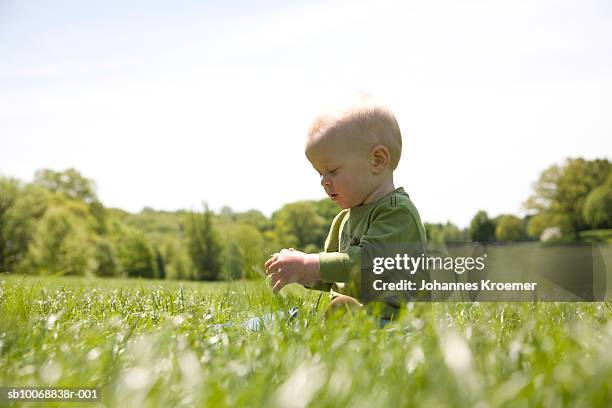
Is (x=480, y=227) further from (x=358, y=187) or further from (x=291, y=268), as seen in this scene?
(x=291, y=268)

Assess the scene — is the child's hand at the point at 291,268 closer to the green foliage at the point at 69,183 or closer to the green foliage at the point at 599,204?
the green foliage at the point at 599,204

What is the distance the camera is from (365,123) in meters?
4.04

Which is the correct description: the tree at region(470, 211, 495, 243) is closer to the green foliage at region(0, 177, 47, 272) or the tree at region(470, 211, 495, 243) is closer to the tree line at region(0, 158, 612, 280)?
the tree line at region(0, 158, 612, 280)

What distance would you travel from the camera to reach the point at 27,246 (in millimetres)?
57844

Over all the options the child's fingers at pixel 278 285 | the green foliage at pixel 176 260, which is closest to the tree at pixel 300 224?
the green foliage at pixel 176 260

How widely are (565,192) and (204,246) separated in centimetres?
4565

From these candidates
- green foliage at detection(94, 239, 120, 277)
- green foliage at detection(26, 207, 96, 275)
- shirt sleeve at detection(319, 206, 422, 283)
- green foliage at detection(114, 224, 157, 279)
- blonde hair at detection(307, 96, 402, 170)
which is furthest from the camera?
green foliage at detection(114, 224, 157, 279)

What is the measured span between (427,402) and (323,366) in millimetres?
519

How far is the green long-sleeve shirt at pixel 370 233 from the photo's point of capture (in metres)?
3.80

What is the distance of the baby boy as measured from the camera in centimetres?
381

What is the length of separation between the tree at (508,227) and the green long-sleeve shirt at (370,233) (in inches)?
3501

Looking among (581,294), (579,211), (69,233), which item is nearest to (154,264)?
(69,233)

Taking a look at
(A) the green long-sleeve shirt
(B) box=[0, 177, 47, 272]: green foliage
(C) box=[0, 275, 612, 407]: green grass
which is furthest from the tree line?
(C) box=[0, 275, 612, 407]: green grass

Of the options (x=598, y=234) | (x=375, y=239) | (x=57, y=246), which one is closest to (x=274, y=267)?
(x=375, y=239)
